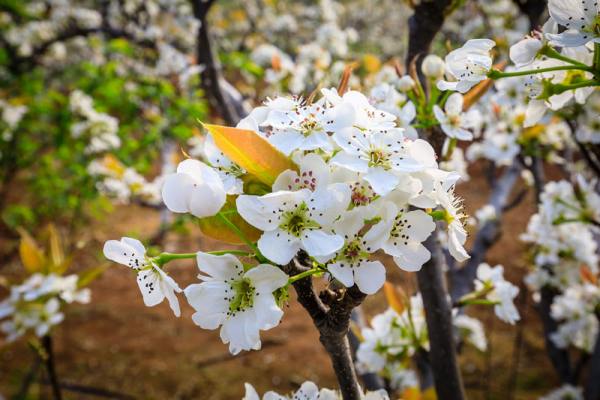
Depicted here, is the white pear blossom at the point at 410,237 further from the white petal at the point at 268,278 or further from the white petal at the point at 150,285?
the white petal at the point at 150,285

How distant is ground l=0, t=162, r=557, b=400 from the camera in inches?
146

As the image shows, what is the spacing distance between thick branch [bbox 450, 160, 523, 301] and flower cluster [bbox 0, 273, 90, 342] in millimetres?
1738

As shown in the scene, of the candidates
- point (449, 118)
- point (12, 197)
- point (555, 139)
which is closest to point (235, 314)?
point (449, 118)

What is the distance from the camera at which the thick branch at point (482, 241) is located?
265 centimetres

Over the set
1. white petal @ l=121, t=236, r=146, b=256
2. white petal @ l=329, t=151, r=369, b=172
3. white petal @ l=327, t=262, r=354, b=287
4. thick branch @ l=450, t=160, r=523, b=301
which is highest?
white petal @ l=329, t=151, r=369, b=172

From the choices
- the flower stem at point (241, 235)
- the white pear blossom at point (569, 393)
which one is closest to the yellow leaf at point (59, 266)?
the flower stem at point (241, 235)

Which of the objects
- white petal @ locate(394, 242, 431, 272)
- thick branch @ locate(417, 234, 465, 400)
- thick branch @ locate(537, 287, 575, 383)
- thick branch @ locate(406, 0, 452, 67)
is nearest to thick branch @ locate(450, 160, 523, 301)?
thick branch @ locate(537, 287, 575, 383)

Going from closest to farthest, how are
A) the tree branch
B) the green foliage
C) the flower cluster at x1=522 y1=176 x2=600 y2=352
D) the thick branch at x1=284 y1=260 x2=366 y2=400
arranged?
the thick branch at x1=284 y1=260 x2=366 y2=400 < the flower cluster at x1=522 y1=176 x2=600 y2=352 < the tree branch < the green foliage

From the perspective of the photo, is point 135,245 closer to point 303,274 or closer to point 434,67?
point 303,274

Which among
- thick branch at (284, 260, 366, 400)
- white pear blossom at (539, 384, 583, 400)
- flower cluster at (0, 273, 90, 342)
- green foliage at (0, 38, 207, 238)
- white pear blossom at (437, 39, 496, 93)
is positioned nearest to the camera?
thick branch at (284, 260, 366, 400)

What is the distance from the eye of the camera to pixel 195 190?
2.33 feet

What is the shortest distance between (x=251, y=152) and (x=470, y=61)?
45 centimetres

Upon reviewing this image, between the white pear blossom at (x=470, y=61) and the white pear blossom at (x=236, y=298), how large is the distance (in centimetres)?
49

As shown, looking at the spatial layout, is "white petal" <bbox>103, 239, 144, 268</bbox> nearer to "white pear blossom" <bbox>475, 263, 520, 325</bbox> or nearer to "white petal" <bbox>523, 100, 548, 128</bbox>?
"white petal" <bbox>523, 100, 548, 128</bbox>
